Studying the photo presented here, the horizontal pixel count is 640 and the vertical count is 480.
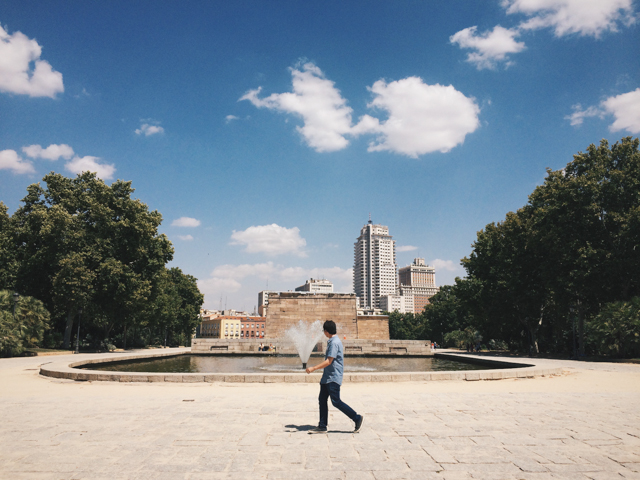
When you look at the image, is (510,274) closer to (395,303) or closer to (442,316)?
(442,316)

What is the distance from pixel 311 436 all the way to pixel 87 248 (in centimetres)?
2915

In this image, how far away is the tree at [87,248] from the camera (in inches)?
1141

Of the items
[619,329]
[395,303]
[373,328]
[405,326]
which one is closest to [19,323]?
[373,328]

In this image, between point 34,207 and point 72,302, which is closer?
point 72,302

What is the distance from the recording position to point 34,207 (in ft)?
105

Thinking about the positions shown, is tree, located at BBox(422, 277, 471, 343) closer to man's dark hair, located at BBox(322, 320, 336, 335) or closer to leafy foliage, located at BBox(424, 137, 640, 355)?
leafy foliage, located at BBox(424, 137, 640, 355)

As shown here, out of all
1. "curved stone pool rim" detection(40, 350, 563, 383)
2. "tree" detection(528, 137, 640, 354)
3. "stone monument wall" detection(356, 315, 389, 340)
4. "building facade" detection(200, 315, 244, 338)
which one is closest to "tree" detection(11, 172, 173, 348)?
"curved stone pool rim" detection(40, 350, 563, 383)

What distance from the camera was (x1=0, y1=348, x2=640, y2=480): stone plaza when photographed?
4.45 metres

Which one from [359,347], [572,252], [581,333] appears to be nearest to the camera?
[572,252]

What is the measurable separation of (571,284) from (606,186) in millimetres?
6218

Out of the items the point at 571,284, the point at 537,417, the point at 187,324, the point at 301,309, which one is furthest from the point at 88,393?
the point at 187,324

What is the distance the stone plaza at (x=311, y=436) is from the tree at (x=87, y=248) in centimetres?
2091

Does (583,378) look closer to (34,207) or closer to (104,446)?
(104,446)

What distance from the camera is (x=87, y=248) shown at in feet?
97.7
